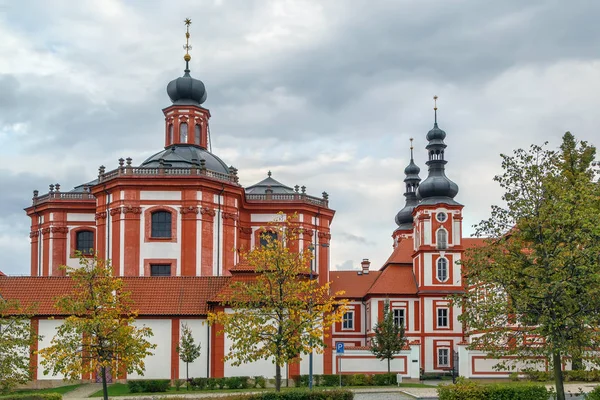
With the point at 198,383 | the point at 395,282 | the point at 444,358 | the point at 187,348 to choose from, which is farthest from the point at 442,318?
the point at 198,383

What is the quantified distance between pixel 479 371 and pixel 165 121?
104 ft

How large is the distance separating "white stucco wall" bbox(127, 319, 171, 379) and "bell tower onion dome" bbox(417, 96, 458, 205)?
29.9m

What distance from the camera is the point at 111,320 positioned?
33.3 meters

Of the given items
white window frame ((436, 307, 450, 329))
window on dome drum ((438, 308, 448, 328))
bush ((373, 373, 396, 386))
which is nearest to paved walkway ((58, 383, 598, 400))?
bush ((373, 373, 396, 386))

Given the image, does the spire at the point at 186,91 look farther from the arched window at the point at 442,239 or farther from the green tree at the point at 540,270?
the green tree at the point at 540,270

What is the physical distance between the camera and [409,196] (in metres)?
99.5

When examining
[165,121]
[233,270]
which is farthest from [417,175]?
[233,270]

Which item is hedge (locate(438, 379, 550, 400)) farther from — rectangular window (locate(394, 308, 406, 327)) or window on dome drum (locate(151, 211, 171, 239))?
rectangular window (locate(394, 308, 406, 327))

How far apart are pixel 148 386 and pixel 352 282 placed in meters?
35.1

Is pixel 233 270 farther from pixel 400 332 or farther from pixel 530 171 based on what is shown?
pixel 530 171

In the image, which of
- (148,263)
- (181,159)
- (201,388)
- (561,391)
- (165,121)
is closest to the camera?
(561,391)

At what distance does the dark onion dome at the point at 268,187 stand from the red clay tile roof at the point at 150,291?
2152 cm

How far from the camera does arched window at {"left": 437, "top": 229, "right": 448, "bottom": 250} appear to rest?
69.8 metres

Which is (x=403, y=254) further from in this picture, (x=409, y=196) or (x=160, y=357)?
(x=160, y=357)
